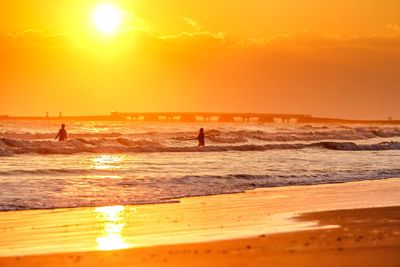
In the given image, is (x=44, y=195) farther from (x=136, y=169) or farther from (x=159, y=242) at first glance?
(x=136, y=169)

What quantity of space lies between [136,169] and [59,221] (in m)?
14.3

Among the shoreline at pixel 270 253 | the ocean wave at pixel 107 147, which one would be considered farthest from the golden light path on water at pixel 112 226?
the ocean wave at pixel 107 147

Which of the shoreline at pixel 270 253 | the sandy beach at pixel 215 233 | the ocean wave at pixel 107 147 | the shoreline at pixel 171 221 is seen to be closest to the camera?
the shoreline at pixel 270 253

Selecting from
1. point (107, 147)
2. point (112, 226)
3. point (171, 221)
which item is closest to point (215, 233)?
point (171, 221)

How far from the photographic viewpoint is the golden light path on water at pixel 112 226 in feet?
33.9

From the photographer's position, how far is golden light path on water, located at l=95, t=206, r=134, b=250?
10.3m

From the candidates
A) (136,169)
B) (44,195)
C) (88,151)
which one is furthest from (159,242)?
(88,151)

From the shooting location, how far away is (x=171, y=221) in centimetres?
1300

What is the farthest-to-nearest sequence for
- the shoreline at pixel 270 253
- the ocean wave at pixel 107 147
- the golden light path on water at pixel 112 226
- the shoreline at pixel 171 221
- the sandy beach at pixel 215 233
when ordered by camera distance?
the ocean wave at pixel 107 147 → the shoreline at pixel 171 221 → the golden light path on water at pixel 112 226 → the sandy beach at pixel 215 233 → the shoreline at pixel 270 253

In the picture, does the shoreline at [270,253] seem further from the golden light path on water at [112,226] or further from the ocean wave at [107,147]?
the ocean wave at [107,147]

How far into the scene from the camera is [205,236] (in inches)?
432

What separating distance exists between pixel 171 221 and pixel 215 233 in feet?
6.25

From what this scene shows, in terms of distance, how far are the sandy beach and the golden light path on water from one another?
0.01m

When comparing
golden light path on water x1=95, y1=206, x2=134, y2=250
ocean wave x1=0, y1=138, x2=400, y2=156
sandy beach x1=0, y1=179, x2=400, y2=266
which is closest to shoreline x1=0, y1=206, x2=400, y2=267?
sandy beach x1=0, y1=179, x2=400, y2=266
